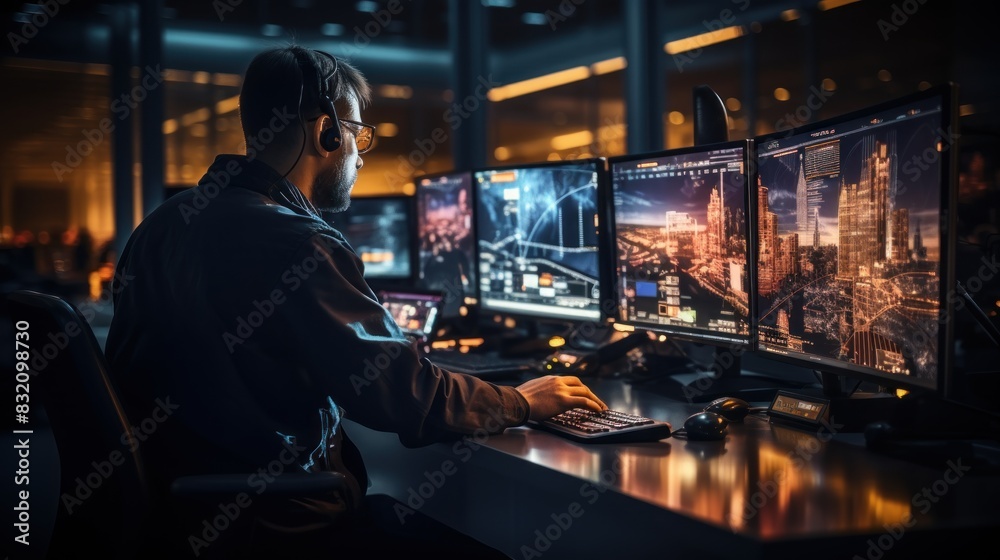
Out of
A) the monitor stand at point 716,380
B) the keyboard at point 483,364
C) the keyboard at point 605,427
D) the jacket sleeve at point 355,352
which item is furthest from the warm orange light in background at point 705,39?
the jacket sleeve at point 355,352

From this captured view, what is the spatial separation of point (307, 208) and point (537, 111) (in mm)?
8954

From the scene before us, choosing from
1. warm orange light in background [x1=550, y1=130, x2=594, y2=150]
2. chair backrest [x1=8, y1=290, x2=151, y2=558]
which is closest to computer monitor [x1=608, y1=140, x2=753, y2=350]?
chair backrest [x1=8, y1=290, x2=151, y2=558]

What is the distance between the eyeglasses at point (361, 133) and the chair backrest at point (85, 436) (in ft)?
2.22

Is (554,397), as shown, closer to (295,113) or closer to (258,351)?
(258,351)

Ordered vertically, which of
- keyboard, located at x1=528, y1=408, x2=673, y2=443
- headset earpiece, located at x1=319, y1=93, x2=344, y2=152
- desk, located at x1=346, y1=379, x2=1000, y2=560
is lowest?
desk, located at x1=346, y1=379, x2=1000, y2=560

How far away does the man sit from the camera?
1329mm

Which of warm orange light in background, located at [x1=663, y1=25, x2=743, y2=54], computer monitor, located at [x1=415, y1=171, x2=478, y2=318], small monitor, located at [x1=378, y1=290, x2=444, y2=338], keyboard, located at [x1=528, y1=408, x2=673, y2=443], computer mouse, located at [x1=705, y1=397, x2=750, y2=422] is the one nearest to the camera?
keyboard, located at [x1=528, y1=408, x2=673, y2=443]

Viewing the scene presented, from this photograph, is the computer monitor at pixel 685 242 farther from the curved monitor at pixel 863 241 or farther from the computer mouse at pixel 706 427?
the computer mouse at pixel 706 427

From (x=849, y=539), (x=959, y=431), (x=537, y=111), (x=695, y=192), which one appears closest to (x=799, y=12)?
(x=537, y=111)

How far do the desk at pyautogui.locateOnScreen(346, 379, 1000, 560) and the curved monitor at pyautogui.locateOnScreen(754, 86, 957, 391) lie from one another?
0.56ft

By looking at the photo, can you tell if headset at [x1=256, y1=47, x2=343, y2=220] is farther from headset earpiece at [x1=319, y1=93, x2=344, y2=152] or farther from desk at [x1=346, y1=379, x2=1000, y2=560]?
desk at [x1=346, y1=379, x2=1000, y2=560]

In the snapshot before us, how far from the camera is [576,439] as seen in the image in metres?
1.53

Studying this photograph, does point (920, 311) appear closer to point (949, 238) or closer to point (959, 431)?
point (949, 238)

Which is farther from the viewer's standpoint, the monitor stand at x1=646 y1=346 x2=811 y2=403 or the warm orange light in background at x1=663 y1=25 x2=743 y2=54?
the warm orange light in background at x1=663 y1=25 x2=743 y2=54
